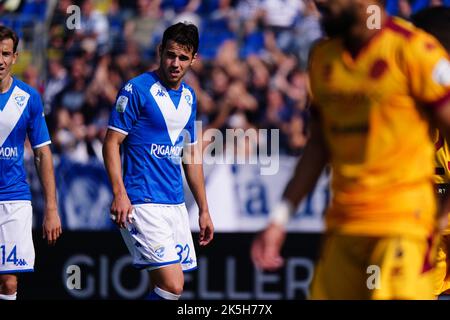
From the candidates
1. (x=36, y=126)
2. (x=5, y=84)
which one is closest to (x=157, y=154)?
(x=36, y=126)

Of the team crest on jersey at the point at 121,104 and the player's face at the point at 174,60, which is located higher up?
the player's face at the point at 174,60

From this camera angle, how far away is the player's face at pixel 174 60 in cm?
754

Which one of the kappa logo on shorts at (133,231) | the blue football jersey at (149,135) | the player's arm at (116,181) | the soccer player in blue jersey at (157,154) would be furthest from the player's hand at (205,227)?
the player's arm at (116,181)

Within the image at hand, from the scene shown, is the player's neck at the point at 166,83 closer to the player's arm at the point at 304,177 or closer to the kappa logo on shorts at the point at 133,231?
the kappa logo on shorts at the point at 133,231

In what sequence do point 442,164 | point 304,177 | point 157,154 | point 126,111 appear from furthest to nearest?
1. point 157,154
2. point 126,111
3. point 442,164
4. point 304,177

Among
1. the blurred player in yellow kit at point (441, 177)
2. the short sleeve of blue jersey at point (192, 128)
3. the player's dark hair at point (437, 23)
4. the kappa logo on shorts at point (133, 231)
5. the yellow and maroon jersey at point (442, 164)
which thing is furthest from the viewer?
the short sleeve of blue jersey at point (192, 128)

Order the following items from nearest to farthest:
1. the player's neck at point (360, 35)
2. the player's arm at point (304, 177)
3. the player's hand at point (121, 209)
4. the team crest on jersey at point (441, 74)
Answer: the team crest on jersey at point (441, 74) < the player's neck at point (360, 35) < the player's arm at point (304, 177) < the player's hand at point (121, 209)

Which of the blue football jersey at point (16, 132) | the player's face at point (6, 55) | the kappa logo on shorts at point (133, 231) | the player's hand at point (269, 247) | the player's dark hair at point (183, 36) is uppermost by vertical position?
the player's dark hair at point (183, 36)

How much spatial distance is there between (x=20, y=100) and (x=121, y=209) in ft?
4.16

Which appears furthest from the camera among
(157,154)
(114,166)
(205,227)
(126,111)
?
(205,227)

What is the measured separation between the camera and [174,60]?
7.57 meters

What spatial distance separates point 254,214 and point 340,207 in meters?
6.83

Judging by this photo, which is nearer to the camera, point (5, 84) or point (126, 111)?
point (126, 111)

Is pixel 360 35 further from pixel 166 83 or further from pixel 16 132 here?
pixel 16 132
